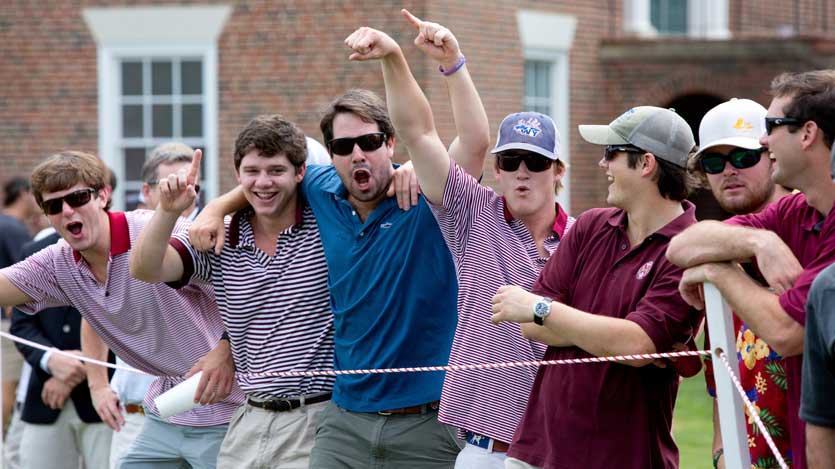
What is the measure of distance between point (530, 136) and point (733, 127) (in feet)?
2.51

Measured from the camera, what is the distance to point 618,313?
3910mm

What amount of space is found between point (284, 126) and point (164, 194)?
0.58 m

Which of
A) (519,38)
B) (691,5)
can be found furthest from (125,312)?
(691,5)

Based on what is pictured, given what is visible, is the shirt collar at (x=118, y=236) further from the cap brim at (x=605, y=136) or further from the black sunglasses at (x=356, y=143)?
the cap brim at (x=605, y=136)

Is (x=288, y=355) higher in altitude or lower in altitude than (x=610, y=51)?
lower

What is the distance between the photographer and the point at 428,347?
4.75 m

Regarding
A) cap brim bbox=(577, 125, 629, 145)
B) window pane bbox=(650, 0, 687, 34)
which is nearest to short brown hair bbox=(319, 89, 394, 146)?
cap brim bbox=(577, 125, 629, 145)

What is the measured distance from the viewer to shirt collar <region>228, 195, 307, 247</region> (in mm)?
5039

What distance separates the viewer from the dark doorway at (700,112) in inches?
641

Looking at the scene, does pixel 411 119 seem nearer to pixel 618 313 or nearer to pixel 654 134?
pixel 654 134

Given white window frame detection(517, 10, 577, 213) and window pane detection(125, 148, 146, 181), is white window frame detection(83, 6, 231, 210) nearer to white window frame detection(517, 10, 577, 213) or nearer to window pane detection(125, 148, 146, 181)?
window pane detection(125, 148, 146, 181)

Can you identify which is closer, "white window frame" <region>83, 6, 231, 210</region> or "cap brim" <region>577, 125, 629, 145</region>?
"cap brim" <region>577, 125, 629, 145</region>

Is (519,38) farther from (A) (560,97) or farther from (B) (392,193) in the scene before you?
(B) (392,193)

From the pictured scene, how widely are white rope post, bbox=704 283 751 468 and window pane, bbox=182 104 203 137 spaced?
36.1 ft
